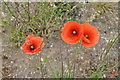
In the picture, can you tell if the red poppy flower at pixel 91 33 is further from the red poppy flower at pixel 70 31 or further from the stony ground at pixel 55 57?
the stony ground at pixel 55 57

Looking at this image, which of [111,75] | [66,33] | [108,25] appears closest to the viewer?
[66,33]

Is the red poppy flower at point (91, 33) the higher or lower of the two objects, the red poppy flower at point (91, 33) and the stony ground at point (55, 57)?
the higher

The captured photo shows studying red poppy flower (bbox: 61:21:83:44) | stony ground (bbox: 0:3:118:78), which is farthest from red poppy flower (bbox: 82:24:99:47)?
stony ground (bbox: 0:3:118:78)

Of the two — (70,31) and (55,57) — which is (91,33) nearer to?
(70,31)

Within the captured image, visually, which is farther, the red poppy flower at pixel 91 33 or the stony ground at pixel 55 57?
the stony ground at pixel 55 57

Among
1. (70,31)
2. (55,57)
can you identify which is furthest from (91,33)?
(55,57)

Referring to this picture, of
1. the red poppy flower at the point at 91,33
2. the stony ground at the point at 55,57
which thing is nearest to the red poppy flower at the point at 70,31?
the red poppy flower at the point at 91,33

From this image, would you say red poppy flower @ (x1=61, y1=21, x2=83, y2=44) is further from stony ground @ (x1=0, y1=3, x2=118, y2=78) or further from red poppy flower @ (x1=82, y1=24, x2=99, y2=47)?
stony ground @ (x1=0, y1=3, x2=118, y2=78)

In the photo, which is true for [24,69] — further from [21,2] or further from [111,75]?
[111,75]

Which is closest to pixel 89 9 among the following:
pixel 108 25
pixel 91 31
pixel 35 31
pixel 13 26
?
pixel 108 25

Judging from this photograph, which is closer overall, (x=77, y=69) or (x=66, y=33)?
(x=66, y=33)

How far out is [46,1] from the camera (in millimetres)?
→ 1803

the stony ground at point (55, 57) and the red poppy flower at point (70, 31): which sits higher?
the red poppy flower at point (70, 31)

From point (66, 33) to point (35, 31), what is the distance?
927 mm
